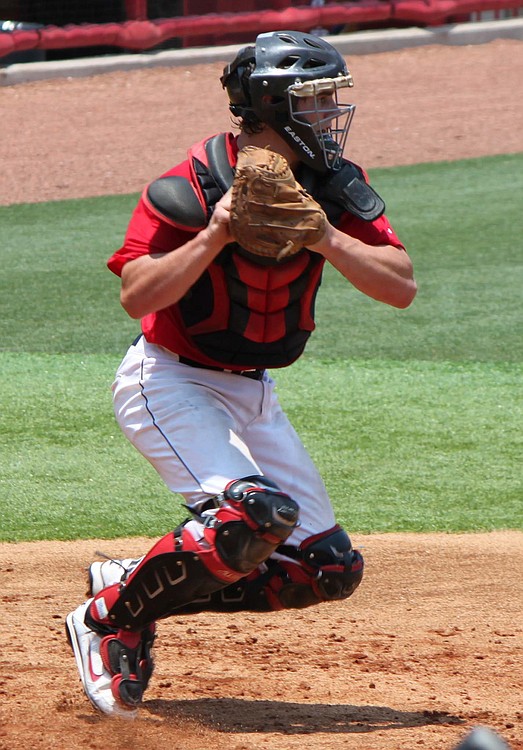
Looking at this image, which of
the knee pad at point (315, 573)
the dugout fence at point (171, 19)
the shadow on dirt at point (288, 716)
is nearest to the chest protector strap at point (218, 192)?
the knee pad at point (315, 573)

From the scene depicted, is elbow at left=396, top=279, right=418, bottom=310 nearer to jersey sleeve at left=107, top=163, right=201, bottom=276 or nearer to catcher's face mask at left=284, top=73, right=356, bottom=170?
catcher's face mask at left=284, top=73, right=356, bottom=170

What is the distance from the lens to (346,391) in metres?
7.09

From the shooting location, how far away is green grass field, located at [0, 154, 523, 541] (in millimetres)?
5484

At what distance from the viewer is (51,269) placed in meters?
9.92

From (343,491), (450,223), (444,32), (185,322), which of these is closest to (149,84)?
(444,32)

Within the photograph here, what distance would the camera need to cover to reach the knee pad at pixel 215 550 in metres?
3.11

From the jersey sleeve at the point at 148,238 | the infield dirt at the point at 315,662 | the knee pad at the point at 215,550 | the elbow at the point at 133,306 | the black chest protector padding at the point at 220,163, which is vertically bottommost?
the infield dirt at the point at 315,662

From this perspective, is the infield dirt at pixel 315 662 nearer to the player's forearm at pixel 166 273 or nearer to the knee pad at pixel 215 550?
the knee pad at pixel 215 550

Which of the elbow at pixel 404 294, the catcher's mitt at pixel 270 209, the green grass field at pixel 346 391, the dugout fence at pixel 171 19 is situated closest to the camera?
the catcher's mitt at pixel 270 209

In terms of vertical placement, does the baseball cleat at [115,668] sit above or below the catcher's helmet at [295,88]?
Result: below

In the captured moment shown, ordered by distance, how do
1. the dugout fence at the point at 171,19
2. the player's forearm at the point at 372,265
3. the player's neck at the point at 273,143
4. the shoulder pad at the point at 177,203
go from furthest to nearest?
the dugout fence at the point at 171,19
the player's neck at the point at 273,143
the shoulder pad at the point at 177,203
the player's forearm at the point at 372,265

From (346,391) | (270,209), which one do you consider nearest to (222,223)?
(270,209)

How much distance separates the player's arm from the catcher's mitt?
0.06 metres

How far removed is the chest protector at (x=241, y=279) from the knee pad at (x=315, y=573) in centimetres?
58
